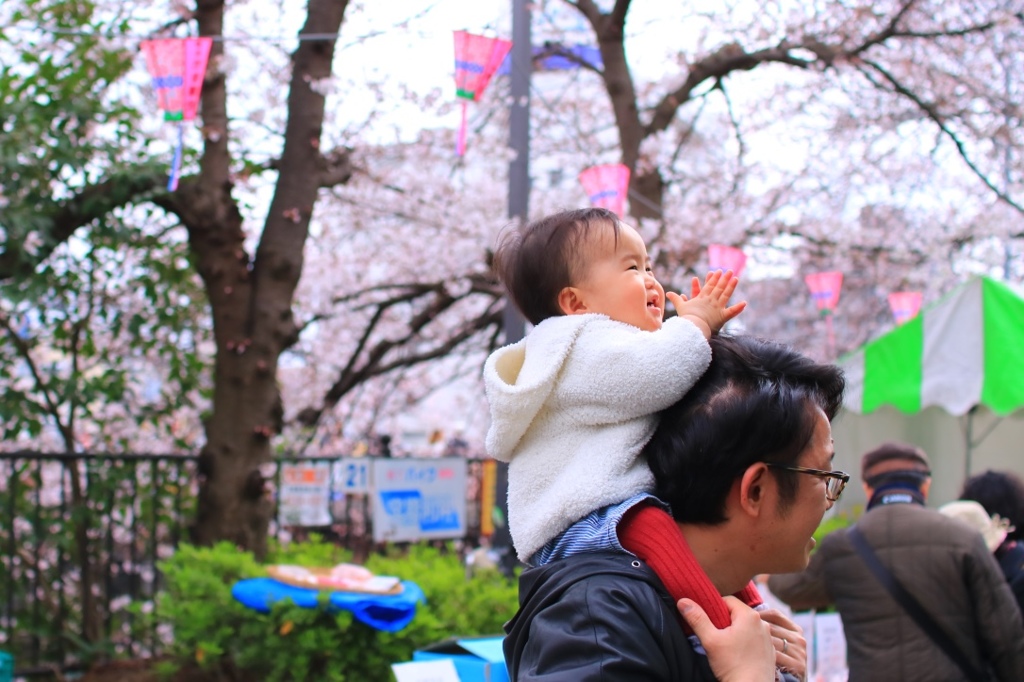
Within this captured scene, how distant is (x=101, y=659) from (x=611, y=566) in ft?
18.8

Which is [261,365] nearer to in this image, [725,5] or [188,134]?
[188,134]

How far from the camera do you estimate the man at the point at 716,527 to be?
1163mm

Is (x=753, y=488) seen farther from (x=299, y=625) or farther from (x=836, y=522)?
(x=836, y=522)

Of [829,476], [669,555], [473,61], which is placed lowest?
[669,555]

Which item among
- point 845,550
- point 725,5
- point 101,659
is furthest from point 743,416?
point 725,5

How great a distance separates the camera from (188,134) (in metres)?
6.87

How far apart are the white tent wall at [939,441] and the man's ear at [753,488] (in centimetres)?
665

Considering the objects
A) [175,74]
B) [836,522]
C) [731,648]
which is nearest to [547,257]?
[731,648]

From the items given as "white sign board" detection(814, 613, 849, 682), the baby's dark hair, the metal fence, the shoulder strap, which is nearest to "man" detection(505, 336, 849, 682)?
the baby's dark hair

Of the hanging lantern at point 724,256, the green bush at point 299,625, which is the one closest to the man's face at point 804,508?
the green bush at point 299,625

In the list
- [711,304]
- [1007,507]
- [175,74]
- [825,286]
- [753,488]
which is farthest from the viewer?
[825,286]

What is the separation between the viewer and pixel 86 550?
6.10 m

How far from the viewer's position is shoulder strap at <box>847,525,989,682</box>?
10.2ft

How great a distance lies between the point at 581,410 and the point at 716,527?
0.86 ft
